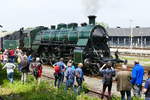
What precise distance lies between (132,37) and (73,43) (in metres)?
44.5

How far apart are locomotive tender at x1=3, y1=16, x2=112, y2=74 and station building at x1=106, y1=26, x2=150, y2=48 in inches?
1455

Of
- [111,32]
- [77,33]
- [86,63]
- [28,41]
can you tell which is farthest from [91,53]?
[111,32]

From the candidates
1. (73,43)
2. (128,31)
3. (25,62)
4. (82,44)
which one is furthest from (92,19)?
(128,31)

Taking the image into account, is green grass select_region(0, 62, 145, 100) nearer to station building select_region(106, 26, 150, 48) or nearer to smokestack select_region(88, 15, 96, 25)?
smokestack select_region(88, 15, 96, 25)

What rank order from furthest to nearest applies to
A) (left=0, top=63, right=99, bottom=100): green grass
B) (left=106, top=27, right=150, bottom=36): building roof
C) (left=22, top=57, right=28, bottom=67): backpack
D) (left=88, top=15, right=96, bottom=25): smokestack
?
1. (left=106, top=27, right=150, bottom=36): building roof
2. (left=88, top=15, right=96, bottom=25): smokestack
3. (left=22, top=57, right=28, bottom=67): backpack
4. (left=0, top=63, right=99, bottom=100): green grass

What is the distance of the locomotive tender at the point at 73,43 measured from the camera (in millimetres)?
17625

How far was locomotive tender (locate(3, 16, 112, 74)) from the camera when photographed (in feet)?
57.8

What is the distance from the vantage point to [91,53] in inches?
697

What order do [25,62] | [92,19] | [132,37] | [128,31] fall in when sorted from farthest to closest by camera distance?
[128,31], [132,37], [92,19], [25,62]

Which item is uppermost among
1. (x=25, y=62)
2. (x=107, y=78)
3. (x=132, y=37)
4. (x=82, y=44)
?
(x=82, y=44)

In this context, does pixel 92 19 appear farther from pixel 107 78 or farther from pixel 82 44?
pixel 107 78

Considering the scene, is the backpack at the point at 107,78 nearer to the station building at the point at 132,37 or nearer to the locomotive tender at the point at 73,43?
the locomotive tender at the point at 73,43

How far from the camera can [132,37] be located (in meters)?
61.7

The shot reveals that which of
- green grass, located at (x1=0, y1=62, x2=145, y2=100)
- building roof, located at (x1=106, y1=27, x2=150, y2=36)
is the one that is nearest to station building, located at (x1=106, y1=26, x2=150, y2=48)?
building roof, located at (x1=106, y1=27, x2=150, y2=36)
